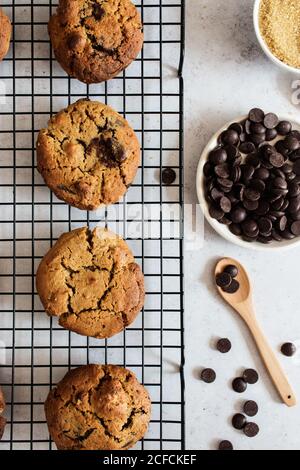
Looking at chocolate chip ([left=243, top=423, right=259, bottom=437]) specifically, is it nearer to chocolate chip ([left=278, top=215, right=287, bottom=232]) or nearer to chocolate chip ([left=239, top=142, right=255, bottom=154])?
chocolate chip ([left=278, top=215, right=287, bottom=232])

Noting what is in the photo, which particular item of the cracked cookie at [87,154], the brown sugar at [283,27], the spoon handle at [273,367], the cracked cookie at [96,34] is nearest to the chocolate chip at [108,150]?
the cracked cookie at [87,154]

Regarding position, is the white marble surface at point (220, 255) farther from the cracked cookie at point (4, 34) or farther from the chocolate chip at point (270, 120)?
the cracked cookie at point (4, 34)

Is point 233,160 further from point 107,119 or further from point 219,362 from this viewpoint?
point 219,362

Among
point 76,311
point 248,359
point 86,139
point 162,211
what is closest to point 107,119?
point 86,139

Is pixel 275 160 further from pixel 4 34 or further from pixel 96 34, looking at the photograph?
pixel 4 34

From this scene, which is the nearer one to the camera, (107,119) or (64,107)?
(107,119)

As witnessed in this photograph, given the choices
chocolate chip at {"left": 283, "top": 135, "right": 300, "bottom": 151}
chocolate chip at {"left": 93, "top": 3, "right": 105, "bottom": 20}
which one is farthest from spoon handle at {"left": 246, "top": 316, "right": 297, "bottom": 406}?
chocolate chip at {"left": 93, "top": 3, "right": 105, "bottom": 20}

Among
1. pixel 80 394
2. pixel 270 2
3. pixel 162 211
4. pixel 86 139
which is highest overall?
pixel 270 2

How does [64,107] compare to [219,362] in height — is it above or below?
above
